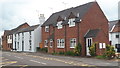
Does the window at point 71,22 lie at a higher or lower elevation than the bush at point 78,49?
higher

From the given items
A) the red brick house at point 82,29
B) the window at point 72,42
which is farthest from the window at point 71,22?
the window at point 72,42

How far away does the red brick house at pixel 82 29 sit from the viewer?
110 feet

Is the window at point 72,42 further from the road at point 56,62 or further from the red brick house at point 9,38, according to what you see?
the red brick house at point 9,38

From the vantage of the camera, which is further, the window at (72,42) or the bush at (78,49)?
the window at (72,42)

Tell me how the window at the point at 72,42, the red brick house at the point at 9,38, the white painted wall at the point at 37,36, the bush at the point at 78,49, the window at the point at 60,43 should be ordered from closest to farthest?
the bush at the point at 78,49
the window at the point at 72,42
the window at the point at 60,43
the white painted wall at the point at 37,36
the red brick house at the point at 9,38

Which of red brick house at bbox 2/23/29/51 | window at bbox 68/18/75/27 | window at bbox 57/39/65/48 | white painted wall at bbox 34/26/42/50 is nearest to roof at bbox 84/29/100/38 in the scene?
window at bbox 68/18/75/27

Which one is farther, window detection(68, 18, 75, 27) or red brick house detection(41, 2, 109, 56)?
window detection(68, 18, 75, 27)

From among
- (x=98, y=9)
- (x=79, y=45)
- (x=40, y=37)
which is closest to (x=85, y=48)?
(x=79, y=45)

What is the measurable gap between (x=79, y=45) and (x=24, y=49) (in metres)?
27.6

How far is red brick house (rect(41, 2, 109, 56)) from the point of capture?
3359 centimetres

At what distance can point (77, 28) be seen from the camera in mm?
35625

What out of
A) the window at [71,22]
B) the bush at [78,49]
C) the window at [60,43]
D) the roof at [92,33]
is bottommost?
the bush at [78,49]

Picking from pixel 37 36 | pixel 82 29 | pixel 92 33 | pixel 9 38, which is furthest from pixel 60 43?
pixel 9 38

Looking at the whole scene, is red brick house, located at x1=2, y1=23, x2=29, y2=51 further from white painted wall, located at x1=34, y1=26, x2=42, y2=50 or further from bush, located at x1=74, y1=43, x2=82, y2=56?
bush, located at x1=74, y1=43, x2=82, y2=56
